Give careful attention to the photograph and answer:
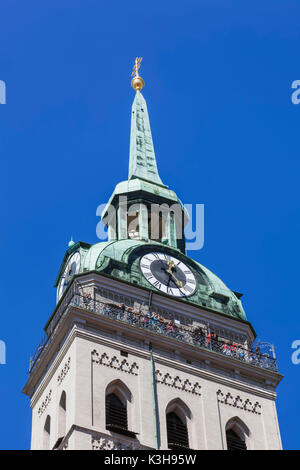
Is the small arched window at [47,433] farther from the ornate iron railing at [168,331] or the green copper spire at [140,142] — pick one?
the green copper spire at [140,142]

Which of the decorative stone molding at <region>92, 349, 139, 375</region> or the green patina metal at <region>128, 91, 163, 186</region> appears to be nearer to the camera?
the decorative stone molding at <region>92, 349, 139, 375</region>

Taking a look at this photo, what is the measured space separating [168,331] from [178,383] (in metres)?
2.52

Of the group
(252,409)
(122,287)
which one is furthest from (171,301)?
(252,409)

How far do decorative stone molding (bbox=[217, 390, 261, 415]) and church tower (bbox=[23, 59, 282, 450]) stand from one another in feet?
0.16

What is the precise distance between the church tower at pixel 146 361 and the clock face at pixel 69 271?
0.34ft

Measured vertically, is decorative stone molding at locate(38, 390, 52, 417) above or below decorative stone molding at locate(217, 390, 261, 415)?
above

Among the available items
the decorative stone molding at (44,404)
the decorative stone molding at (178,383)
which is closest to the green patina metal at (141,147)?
the decorative stone molding at (178,383)

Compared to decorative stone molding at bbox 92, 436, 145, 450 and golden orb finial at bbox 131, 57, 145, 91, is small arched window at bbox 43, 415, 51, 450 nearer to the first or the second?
decorative stone molding at bbox 92, 436, 145, 450

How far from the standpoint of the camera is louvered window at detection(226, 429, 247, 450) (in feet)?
188

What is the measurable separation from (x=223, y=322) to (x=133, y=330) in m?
5.74

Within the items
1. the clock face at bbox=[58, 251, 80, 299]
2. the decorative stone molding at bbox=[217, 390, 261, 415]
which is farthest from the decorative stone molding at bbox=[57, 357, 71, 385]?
the decorative stone molding at bbox=[217, 390, 261, 415]

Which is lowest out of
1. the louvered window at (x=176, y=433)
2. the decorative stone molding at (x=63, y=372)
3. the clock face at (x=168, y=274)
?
the louvered window at (x=176, y=433)

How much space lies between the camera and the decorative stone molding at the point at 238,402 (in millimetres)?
58688
